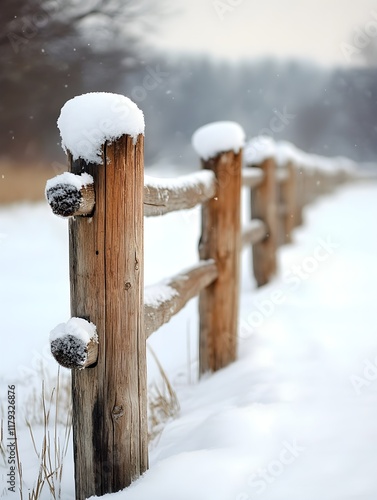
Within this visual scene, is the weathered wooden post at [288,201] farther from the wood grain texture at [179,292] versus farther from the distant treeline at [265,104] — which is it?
the wood grain texture at [179,292]

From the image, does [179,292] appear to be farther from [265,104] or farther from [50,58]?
[265,104]

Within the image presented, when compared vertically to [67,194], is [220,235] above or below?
below

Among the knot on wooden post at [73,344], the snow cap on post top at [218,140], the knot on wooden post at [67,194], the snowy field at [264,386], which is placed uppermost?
the snow cap on post top at [218,140]

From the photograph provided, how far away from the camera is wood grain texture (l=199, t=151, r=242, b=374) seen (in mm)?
3047

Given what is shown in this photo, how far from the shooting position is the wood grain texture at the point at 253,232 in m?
4.13

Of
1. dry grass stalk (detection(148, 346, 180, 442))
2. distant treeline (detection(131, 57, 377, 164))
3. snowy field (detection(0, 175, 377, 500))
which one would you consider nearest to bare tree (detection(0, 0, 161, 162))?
distant treeline (detection(131, 57, 377, 164))

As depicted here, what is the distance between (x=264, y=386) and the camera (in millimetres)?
2492

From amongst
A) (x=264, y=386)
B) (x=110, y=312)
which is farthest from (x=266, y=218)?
(x=110, y=312)

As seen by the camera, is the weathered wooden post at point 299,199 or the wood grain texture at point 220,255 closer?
the wood grain texture at point 220,255

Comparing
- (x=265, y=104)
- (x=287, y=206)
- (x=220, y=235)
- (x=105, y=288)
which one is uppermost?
(x=265, y=104)

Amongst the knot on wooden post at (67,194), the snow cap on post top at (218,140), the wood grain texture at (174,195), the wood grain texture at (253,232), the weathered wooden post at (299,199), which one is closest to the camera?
the knot on wooden post at (67,194)

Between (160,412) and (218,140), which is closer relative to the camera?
(160,412)

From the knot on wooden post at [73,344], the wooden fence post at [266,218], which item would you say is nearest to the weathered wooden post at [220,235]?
the knot on wooden post at [73,344]

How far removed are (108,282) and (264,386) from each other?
1.12 metres
